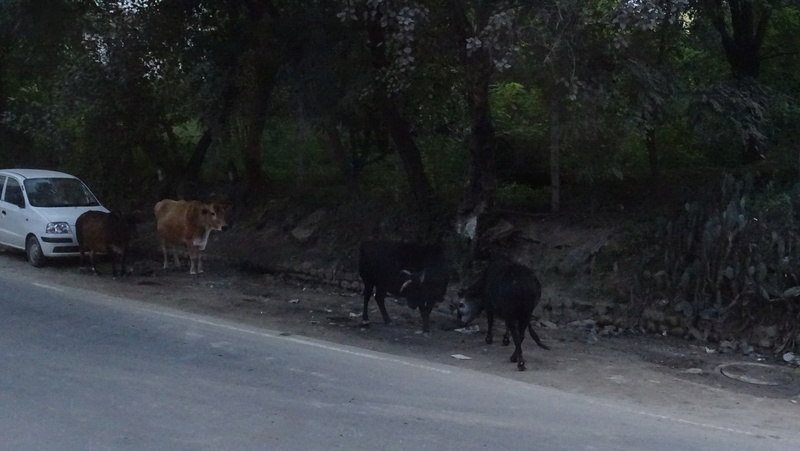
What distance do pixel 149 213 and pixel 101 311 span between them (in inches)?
381

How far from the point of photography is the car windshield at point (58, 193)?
17552 millimetres

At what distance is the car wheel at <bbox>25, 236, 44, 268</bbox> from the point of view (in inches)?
669

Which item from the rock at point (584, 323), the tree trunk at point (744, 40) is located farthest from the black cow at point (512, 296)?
the tree trunk at point (744, 40)

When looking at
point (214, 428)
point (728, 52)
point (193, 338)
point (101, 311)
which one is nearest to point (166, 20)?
point (101, 311)

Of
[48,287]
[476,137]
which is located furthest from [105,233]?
[476,137]

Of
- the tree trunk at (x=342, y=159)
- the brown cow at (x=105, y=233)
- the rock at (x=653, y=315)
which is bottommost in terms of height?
the rock at (x=653, y=315)

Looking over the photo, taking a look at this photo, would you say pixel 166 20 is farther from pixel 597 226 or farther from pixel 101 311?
pixel 597 226

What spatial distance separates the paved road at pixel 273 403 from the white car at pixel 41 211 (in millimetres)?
5964

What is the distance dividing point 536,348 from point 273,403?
14.6 feet

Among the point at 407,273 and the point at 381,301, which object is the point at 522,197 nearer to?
the point at 381,301

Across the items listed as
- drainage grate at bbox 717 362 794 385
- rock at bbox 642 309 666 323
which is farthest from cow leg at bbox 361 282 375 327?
drainage grate at bbox 717 362 794 385

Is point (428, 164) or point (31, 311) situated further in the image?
point (428, 164)

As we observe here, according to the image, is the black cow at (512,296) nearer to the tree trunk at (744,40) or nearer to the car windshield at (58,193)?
the tree trunk at (744,40)

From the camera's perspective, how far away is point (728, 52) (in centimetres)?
1409
